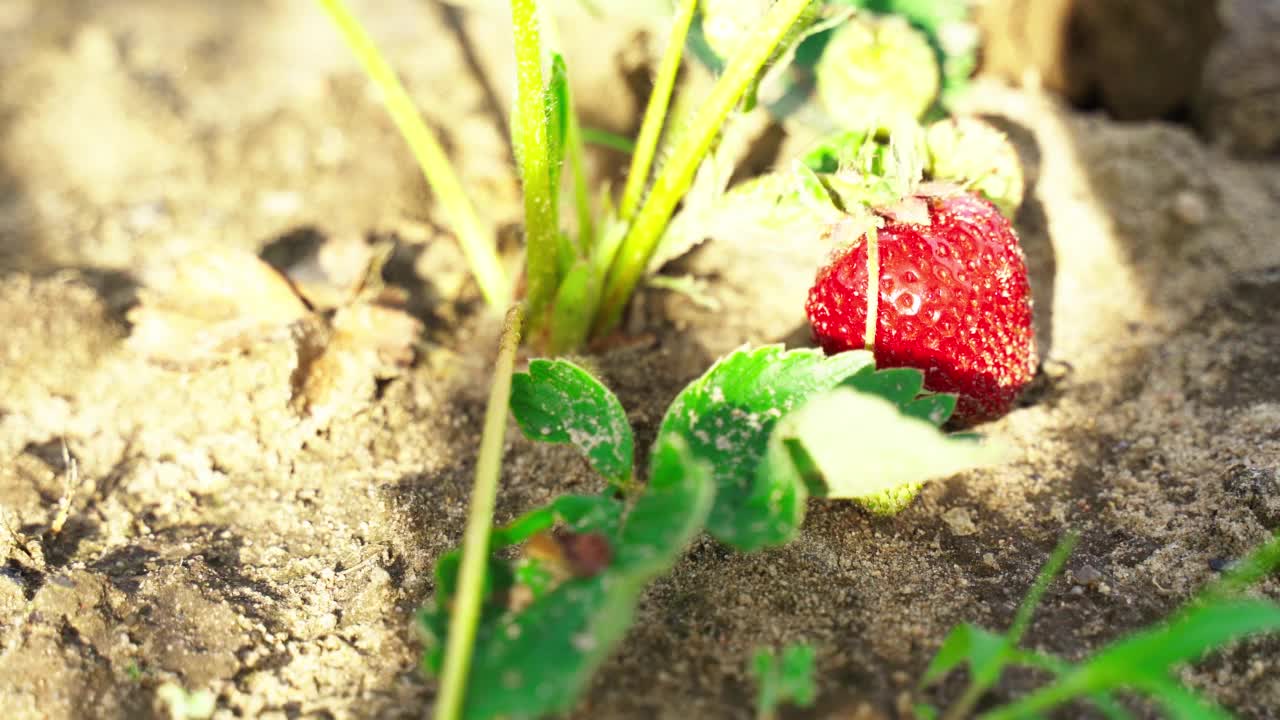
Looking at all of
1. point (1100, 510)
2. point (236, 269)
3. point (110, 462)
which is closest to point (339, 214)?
point (236, 269)

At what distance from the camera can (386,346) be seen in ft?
4.47

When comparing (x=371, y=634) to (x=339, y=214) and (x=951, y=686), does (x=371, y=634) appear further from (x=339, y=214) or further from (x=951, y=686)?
(x=339, y=214)

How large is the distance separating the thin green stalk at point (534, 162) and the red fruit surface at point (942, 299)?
0.33 meters

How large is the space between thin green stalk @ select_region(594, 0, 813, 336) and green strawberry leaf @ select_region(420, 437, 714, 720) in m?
0.47

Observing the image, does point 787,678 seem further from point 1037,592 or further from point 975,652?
point 1037,592

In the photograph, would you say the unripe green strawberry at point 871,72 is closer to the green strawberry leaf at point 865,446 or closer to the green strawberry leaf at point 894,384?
the green strawberry leaf at point 894,384

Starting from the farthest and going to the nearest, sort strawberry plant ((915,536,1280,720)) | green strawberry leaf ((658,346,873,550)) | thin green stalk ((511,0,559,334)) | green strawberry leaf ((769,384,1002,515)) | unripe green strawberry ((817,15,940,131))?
1. unripe green strawberry ((817,15,940,131))
2. thin green stalk ((511,0,559,334))
3. green strawberry leaf ((658,346,873,550))
4. green strawberry leaf ((769,384,1002,515))
5. strawberry plant ((915,536,1280,720))

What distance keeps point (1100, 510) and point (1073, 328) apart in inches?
16.0

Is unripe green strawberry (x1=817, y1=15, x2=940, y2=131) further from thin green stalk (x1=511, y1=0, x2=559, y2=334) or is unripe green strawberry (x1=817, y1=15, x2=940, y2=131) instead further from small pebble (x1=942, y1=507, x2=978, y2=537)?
small pebble (x1=942, y1=507, x2=978, y2=537)

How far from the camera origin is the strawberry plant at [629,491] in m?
0.72

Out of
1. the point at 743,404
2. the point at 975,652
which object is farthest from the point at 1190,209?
the point at 975,652

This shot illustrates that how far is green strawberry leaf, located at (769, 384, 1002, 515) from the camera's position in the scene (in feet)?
2.65

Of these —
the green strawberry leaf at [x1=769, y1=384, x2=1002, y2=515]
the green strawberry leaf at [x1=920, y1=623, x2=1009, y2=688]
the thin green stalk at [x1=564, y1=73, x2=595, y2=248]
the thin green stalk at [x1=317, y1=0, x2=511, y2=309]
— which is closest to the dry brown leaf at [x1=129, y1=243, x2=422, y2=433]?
the thin green stalk at [x1=317, y1=0, x2=511, y2=309]

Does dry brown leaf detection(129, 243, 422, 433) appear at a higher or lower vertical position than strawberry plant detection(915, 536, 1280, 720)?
higher
